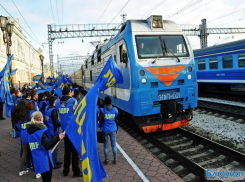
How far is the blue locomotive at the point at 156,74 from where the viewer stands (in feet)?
19.6

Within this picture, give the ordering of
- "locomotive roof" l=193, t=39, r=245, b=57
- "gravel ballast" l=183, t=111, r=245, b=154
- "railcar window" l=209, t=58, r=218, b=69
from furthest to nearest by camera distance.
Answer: "railcar window" l=209, t=58, r=218, b=69 < "locomotive roof" l=193, t=39, r=245, b=57 < "gravel ballast" l=183, t=111, r=245, b=154

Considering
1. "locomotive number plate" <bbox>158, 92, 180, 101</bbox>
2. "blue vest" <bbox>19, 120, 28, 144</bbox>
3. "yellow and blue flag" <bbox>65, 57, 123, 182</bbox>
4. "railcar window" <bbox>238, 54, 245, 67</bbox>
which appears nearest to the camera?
"yellow and blue flag" <bbox>65, 57, 123, 182</bbox>

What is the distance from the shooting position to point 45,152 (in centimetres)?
334

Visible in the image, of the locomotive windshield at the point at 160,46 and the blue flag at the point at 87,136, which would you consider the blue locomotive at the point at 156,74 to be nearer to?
the locomotive windshield at the point at 160,46

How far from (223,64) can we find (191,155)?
1017 cm

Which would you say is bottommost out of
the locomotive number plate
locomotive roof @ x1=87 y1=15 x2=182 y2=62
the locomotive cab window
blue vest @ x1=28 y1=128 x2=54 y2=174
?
blue vest @ x1=28 y1=128 x2=54 y2=174

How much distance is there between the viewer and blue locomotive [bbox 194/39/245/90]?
478 inches

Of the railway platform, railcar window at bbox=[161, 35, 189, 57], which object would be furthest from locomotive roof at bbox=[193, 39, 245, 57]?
the railway platform

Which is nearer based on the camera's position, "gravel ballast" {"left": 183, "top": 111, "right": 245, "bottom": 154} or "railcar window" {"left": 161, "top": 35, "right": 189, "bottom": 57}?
"gravel ballast" {"left": 183, "top": 111, "right": 245, "bottom": 154}

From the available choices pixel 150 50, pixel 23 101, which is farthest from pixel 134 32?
pixel 23 101

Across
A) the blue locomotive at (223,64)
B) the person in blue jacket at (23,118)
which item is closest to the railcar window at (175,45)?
the person in blue jacket at (23,118)

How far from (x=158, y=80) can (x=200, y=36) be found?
102 feet

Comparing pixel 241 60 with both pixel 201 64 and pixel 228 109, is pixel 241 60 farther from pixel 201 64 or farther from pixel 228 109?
pixel 201 64

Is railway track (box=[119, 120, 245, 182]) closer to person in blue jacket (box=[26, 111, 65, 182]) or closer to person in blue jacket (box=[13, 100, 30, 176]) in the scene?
person in blue jacket (box=[26, 111, 65, 182])
